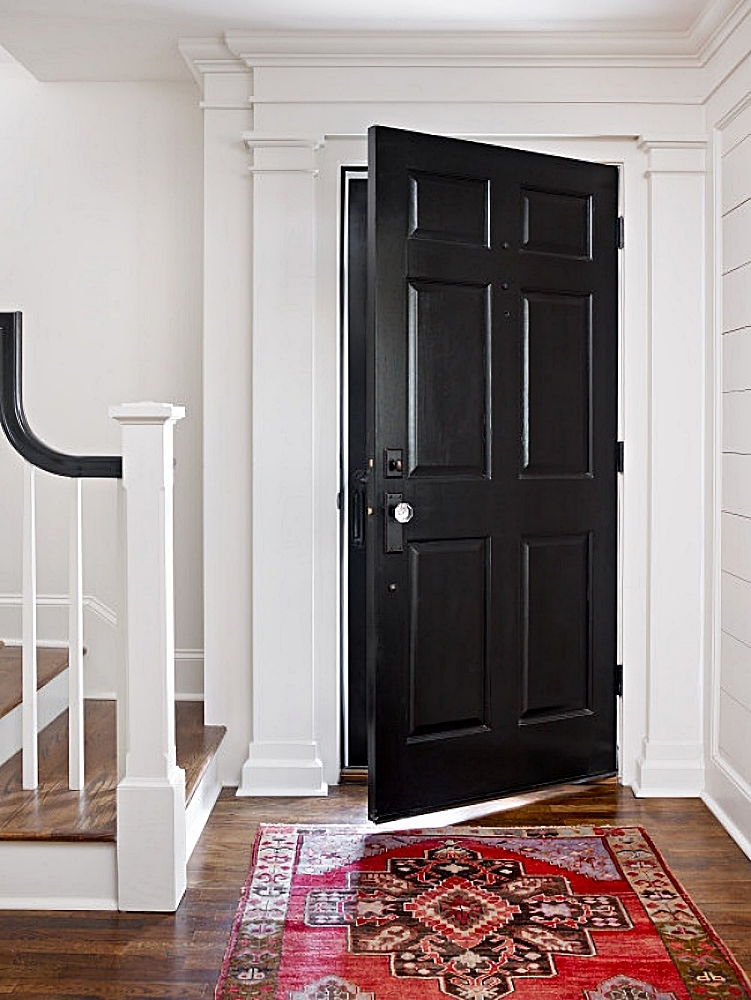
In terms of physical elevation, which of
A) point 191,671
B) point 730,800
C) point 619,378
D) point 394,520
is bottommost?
point 730,800

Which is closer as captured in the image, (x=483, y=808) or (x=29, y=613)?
(x=29, y=613)

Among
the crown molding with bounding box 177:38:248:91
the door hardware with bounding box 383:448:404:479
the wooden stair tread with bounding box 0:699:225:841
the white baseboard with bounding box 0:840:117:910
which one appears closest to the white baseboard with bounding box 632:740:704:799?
the door hardware with bounding box 383:448:404:479

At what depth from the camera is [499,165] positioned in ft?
12.3

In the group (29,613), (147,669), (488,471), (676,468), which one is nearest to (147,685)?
(147,669)

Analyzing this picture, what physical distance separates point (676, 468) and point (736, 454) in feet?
1.20

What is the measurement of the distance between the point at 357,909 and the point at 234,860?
0.48 metres

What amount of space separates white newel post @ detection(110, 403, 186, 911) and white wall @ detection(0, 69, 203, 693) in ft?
4.77

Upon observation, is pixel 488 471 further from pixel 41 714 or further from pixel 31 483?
pixel 41 714

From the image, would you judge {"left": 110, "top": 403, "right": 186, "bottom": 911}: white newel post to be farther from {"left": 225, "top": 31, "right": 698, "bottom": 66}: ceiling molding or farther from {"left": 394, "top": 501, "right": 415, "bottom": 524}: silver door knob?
{"left": 225, "top": 31, "right": 698, "bottom": 66}: ceiling molding

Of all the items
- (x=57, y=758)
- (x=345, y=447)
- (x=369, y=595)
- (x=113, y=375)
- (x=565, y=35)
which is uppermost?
(x=565, y=35)

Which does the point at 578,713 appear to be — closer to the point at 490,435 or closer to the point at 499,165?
the point at 490,435

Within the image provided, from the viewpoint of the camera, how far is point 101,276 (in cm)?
451

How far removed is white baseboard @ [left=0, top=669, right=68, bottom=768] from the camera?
11.7 feet

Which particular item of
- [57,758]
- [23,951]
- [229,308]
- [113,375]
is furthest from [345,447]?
[23,951]
